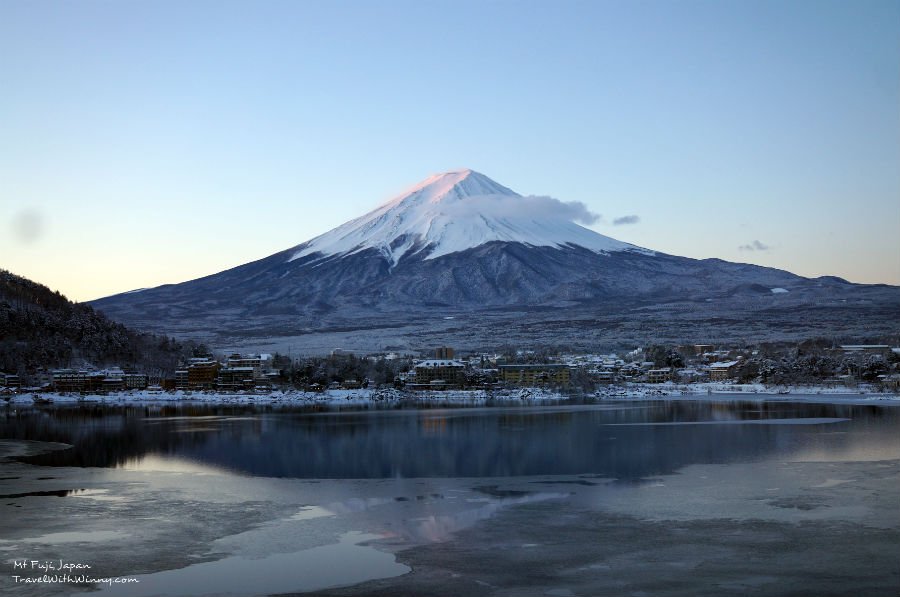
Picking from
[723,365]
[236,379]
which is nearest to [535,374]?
[723,365]

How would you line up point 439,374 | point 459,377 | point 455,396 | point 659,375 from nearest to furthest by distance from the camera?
point 455,396 < point 459,377 < point 439,374 < point 659,375

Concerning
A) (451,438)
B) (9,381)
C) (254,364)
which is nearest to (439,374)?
(254,364)

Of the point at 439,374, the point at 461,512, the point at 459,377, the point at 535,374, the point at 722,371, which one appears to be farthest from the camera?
the point at 722,371

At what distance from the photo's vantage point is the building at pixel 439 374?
64.4 meters

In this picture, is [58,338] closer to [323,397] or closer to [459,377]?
[323,397]

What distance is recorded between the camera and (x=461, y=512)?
51.2 ft

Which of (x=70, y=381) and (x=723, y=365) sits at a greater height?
(x=70, y=381)

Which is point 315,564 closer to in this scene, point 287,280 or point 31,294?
point 31,294

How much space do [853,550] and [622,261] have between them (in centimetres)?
18706

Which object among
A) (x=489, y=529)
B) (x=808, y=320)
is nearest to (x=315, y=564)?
(x=489, y=529)

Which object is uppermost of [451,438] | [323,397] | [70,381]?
[70,381]

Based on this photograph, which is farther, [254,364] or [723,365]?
[254,364]

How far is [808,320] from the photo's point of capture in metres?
129

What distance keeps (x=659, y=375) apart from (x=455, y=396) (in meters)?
23.9
